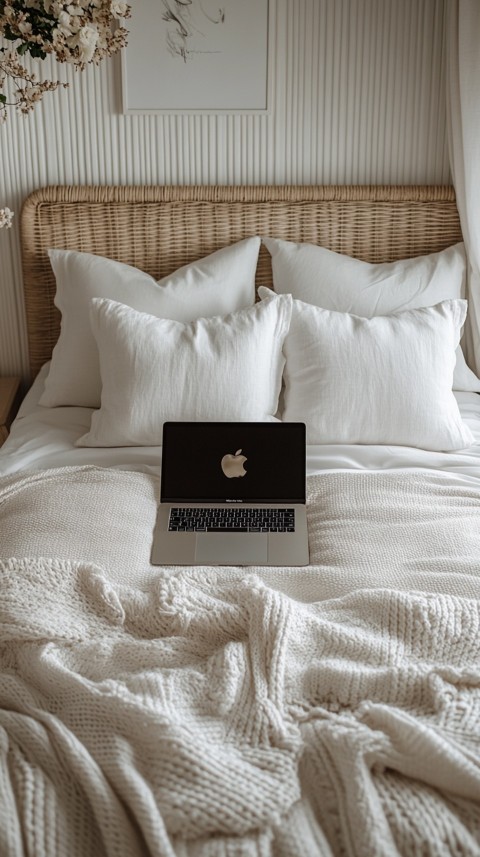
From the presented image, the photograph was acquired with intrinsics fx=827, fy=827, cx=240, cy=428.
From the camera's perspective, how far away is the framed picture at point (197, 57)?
2.47 metres

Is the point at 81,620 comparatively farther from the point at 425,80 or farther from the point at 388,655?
the point at 425,80

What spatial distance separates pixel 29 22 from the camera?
1756 millimetres

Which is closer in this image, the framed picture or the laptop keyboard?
the laptop keyboard

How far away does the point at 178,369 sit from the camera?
2156mm

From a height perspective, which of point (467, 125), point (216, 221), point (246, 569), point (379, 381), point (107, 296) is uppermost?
point (467, 125)

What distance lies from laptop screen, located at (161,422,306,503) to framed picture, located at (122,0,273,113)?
46.6 inches

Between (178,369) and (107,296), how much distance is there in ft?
1.39

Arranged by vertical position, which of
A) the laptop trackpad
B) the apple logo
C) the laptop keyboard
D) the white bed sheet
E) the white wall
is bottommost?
the laptop trackpad

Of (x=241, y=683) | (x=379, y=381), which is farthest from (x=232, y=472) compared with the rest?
(x=241, y=683)

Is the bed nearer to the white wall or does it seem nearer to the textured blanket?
the textured blanket

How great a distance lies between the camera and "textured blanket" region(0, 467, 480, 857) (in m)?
1.05

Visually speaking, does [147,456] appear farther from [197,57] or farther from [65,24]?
[197,57]

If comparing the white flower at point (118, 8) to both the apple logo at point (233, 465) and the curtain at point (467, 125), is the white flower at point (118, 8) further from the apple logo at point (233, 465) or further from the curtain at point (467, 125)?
the curtain at point (467, 125)

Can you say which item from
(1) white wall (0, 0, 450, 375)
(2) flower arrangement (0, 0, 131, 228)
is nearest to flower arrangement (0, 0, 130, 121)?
(2) flower arrangement (0, 0, 131, 228)
